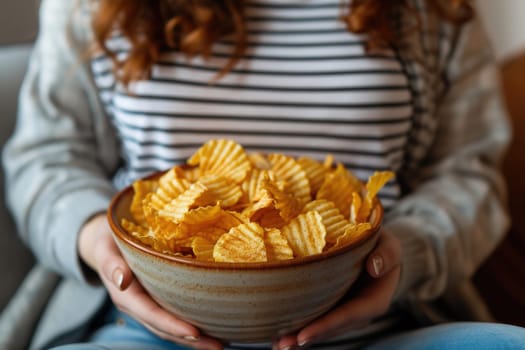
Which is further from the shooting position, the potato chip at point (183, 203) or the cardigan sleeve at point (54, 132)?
the cardigan sleeve at point (54, 132)

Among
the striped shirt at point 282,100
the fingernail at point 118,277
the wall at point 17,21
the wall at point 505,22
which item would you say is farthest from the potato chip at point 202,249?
the wall at point 505,22

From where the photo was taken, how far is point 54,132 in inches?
32.7

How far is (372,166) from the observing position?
80 centimetres

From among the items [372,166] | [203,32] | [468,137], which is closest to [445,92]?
[468,137]

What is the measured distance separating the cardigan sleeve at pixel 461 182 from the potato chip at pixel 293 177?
238 mm

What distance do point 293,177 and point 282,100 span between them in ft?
0.85

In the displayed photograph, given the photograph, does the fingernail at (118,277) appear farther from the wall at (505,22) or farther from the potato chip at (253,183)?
the wall at (505,22)

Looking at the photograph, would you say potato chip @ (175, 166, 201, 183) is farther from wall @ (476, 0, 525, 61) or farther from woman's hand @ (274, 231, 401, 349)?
wall @ (476, 0, 525, 61)

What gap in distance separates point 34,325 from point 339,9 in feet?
1.92

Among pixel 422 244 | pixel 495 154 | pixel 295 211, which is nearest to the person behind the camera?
pixel 295 211

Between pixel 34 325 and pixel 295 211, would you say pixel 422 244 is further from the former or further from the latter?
pixel 34 325

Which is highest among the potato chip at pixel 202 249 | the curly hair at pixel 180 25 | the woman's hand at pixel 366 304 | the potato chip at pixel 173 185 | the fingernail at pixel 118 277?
the curly hair at pixel 180 25

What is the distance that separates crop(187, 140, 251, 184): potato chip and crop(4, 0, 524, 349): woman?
21 centimetres

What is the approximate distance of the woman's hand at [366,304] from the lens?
523 mm
